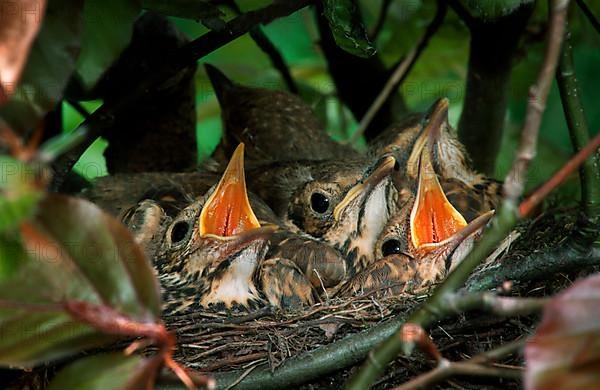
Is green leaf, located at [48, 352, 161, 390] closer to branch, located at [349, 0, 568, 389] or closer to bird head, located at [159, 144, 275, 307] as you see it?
branch, located at [349, 0, 568, 389]

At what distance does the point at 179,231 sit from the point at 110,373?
102cm

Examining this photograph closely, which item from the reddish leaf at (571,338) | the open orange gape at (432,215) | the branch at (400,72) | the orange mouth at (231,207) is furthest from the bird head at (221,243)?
the reddish leaf at (571,338)

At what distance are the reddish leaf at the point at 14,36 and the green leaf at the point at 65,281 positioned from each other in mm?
109

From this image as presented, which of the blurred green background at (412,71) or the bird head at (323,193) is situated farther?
the blurred green background at (412,71)

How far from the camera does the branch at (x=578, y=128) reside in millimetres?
1102

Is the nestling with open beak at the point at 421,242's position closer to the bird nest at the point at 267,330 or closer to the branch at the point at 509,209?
the bird nest at the point at 267,330

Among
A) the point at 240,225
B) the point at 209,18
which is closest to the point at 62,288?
the point at 209,18

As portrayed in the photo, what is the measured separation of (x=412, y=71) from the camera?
257cm

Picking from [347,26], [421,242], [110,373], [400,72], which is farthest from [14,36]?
[400,72]

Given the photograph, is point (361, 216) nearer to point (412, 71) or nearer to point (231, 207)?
point (231, 207)

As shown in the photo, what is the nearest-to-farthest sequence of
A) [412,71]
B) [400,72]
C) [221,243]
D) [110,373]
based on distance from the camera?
1. [110,373]
2. [221,243]
3. [400,72]
4. [412,71]

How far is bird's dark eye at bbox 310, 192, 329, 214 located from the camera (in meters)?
2.02

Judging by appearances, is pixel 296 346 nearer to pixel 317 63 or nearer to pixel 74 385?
pixel 74 385

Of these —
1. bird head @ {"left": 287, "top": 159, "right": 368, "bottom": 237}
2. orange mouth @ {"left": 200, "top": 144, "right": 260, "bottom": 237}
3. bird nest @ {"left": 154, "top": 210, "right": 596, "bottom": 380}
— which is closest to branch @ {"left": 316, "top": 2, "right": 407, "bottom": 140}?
bird head @ {"left": 287, "top": 159, "right": 368, "bottom": 237}
